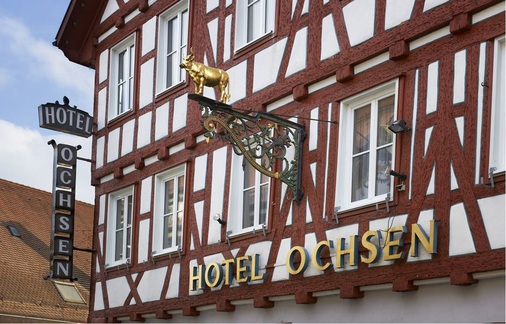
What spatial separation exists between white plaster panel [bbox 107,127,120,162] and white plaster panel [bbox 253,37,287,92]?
15.5 feet

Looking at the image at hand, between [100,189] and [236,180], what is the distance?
16.3ft

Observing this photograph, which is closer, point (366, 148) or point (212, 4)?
point (366, 148)

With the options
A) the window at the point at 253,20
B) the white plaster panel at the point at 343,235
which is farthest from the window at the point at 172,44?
the white plaster panel at the point at 343,235

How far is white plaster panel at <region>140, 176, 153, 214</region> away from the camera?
60.3 ft

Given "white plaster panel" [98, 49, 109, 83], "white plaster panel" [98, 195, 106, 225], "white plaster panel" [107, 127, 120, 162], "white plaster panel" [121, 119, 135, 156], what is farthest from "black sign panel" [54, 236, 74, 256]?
"white plaster panel" [98, 49, 109, 83]

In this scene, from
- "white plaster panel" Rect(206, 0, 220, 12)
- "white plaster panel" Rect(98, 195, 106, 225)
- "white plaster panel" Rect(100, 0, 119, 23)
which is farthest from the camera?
"white plaster panel" Rect(100, 0, 119, 23)

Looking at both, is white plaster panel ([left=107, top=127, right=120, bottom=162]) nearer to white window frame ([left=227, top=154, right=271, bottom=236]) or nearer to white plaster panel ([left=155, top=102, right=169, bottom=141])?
white plaster panel ([left=155, top=102, right=169, bottom=141])

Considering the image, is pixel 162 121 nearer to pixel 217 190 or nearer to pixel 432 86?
pixel 217 190

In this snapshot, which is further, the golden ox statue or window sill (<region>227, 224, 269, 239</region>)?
window sill (<region>227, 224, 269, 239</region>)

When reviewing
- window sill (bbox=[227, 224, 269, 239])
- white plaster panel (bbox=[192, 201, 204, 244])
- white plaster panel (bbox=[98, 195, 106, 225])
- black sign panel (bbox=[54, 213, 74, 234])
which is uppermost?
white plaster panel (bbox=[98, 195, 106, 225])

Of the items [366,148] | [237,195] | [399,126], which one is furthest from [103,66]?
[399,126]

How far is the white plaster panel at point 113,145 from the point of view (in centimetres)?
1964

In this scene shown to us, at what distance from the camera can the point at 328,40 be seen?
46.3ft

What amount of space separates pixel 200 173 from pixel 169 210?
144 centimetres
